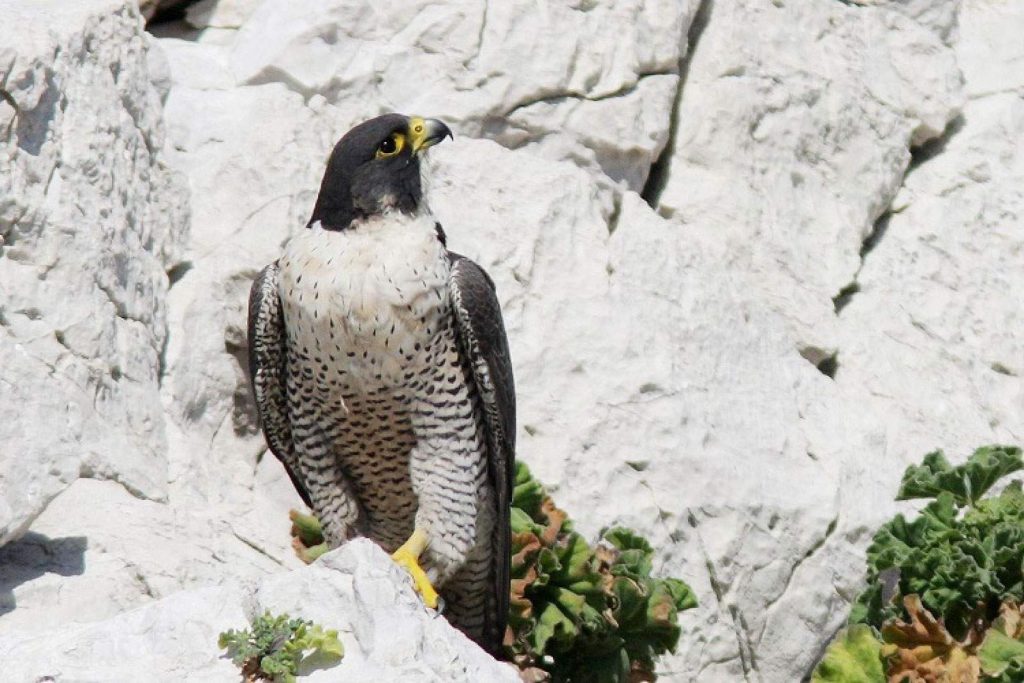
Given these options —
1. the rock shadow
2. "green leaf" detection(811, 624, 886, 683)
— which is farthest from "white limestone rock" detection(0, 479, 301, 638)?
"green leaf" detection(811, 624, 886, 683)

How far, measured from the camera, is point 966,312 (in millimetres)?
9086

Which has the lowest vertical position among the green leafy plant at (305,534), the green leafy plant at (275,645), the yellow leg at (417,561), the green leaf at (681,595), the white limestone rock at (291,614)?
the green leafy plant at (305,534)

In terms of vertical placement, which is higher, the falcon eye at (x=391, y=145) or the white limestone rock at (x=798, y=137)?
the falcon eye at (x=391, y=145)

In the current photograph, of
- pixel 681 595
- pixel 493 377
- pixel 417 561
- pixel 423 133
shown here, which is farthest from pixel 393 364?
pixel 681 595

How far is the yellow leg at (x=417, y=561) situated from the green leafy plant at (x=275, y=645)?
1090 millimetres

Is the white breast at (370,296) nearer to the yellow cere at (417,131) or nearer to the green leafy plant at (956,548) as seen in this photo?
the yellow cere at (417,131)

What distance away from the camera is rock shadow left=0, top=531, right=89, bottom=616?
6.09 m

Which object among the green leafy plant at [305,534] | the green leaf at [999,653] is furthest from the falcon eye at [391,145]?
the green leaf at [999,653]

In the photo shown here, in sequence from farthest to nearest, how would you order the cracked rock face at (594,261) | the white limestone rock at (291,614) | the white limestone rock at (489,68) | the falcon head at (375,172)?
the white limestone rock at (489,68) → the cracked rock face at (594,261) → the falcon head at (375,172) → the white limestone rock at (291,614)

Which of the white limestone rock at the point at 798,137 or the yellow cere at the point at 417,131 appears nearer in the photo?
the yellow cere at the point at 417,131

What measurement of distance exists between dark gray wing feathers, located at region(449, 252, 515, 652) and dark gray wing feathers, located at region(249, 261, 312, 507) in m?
0.65

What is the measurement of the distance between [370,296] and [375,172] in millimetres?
476

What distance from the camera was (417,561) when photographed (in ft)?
20.8

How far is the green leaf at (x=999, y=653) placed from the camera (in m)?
5.98
